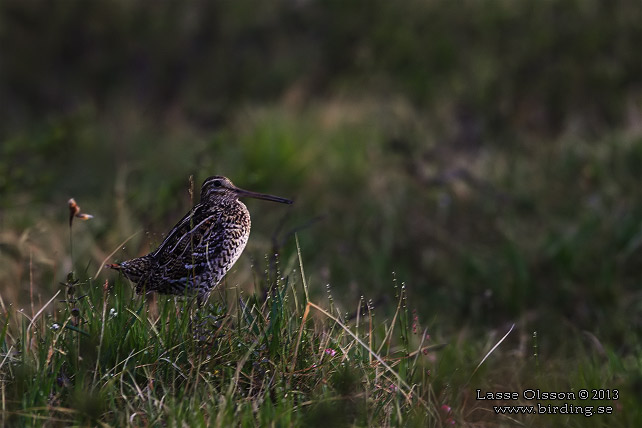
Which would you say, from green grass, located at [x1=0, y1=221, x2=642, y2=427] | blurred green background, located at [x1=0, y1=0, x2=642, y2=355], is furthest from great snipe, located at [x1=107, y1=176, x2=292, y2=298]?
blurred green background, located at [x1=0, y1=0, x2=642, y2=355]

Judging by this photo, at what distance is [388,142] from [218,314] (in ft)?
20.5

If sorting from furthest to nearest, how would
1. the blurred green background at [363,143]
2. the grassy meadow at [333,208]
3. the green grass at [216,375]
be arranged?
the blurred green background at [363,143]
the grassy meadow at [333,208]
the green grass at [216,375]

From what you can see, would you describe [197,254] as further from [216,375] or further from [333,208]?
[333,208]

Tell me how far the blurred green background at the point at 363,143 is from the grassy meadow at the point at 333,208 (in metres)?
0.03

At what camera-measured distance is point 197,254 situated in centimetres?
350

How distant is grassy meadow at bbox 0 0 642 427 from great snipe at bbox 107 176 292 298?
0.09 meters

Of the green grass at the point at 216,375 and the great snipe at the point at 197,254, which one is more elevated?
the great snipe at the point at 197,254

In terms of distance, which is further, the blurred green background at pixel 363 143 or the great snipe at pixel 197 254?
the blurred green background at pixel 363 143

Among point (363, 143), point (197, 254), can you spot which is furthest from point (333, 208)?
point (197, 254)

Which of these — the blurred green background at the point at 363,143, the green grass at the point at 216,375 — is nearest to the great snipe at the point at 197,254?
the green grass at the point at 216,375

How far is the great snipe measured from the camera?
137 inches

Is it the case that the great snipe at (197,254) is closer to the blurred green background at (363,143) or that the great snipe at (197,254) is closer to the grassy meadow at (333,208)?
the grassy meadow at (333,208)

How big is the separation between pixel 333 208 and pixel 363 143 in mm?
1497

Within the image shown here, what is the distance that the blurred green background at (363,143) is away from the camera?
6.99 metres
